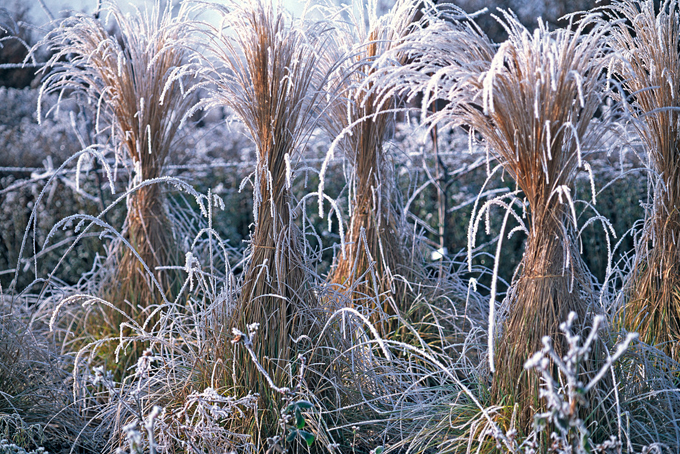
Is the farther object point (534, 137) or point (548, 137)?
point (534, 137)

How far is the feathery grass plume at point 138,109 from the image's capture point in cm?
261

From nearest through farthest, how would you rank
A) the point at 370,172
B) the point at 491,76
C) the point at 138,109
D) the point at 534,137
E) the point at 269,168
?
the point at 491,76 < the point at 534,137 < the point at 269,168 < the point at 370,172 < the point at 138,109

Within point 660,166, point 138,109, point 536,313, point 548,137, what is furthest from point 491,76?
point 138,109

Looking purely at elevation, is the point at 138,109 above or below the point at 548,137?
above

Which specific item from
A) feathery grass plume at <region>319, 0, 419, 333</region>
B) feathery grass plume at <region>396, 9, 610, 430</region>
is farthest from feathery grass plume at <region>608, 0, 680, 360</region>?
feathery grass plume at <region>319, 0, 419, 333</region>

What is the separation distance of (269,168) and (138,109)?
105 centimetres

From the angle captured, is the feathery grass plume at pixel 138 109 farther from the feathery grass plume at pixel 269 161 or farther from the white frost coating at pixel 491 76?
the white frost coating at pixel 491 76

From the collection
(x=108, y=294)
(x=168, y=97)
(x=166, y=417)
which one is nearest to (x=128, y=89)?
(x=168, y=97)

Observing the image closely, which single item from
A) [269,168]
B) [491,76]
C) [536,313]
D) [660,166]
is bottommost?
[536,313]

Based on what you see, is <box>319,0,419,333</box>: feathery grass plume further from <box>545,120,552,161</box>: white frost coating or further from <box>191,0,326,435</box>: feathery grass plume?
<box>545,120,552,161</box>: white frost coating

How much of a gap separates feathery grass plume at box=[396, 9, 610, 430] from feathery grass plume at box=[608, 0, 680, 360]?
59 cm

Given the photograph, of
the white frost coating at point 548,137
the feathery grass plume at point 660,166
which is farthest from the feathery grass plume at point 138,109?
the feathery grass plume at point 660,166

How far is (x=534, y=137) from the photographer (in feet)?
4.98

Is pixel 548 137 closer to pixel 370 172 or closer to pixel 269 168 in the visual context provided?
pixel 269 168
